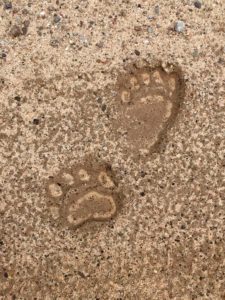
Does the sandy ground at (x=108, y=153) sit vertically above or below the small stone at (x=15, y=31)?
below

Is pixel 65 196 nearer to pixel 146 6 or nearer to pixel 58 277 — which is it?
pixel 58 277

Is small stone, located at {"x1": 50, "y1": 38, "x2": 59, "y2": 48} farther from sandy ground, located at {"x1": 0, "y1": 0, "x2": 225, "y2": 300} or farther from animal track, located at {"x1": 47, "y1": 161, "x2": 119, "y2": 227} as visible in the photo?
animal track, located at {"x1": 47, "y1": 161, "x2": 119, "y2": 227}

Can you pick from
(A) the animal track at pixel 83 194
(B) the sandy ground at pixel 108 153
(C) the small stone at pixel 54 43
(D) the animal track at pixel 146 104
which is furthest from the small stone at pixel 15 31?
(A) the animal track at pixel 83 194

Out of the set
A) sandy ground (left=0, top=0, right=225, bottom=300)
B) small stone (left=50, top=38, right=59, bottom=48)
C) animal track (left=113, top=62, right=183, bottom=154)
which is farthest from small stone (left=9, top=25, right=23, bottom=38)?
animal track (left=113, top=62, right=183, bottom=154)

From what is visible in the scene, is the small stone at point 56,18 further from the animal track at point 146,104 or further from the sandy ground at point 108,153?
the animal track at point 146,104

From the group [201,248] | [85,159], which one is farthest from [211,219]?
[85,159]
